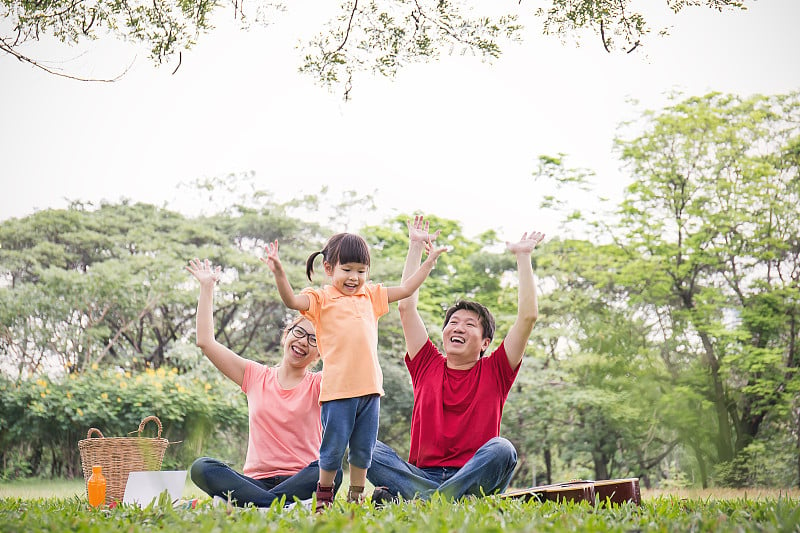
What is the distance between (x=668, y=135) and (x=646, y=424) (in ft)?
12.1

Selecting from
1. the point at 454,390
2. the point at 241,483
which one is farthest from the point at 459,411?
the point at 241,483

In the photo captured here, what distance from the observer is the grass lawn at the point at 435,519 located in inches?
73.8

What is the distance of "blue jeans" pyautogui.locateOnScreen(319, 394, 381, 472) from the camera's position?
304cm

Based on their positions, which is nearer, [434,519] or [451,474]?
[434,519]

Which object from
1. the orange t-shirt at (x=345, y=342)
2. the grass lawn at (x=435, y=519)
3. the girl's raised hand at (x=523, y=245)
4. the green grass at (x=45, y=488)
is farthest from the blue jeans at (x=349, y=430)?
the green grass at (x=45, y=488)

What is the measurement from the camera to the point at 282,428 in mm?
3699

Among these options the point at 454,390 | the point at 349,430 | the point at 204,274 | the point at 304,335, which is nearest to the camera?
the point at 349,430

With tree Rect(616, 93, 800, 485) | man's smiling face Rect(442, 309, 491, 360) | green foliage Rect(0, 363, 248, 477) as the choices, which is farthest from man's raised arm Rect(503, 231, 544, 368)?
tree Rect(616, 93, 800, 485)

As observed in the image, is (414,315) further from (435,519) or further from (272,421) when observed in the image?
(435,519)

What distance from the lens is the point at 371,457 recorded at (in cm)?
320

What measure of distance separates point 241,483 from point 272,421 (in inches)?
14.0

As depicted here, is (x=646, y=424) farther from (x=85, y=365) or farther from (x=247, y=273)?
(x=85, y=365)

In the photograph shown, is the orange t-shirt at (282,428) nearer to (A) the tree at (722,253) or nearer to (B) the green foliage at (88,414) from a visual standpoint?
(B) the green foliage at (88,414)

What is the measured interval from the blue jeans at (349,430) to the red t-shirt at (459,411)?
0.37m
